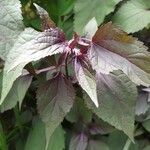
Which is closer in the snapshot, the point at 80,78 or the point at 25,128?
the point at 80,78

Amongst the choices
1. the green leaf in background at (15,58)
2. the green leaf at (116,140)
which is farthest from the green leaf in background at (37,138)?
the green leaf in background at (15,58)

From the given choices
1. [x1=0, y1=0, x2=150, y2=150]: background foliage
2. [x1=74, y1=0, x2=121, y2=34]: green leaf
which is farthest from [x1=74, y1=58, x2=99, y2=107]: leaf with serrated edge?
[x1=74, y1=0, x2=121, y2=34]: green leaf

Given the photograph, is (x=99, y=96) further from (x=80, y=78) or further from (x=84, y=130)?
(x=84, y=130)

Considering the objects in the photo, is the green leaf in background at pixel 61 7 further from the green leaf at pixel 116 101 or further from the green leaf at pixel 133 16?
the green leaf at pixel 116 101

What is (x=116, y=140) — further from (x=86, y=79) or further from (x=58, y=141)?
(x=86, y=79)

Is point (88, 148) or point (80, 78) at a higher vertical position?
point (80, 78)

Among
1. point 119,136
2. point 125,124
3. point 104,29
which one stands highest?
point 104,29

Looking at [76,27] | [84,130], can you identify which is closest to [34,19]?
[76,27]

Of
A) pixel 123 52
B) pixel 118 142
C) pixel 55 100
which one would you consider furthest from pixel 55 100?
pixel 118 142
